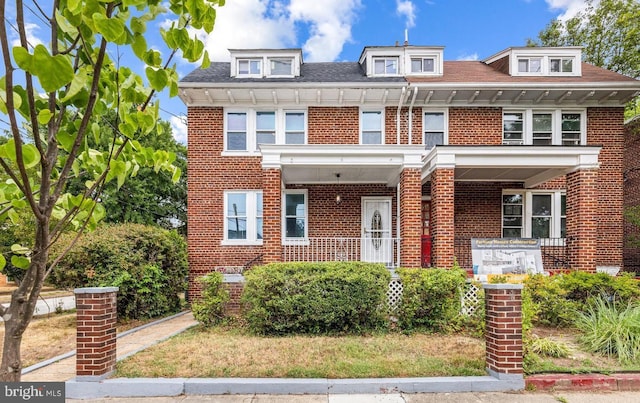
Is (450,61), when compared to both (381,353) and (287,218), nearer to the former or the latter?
(287,218)

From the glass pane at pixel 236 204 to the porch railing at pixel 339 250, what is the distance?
179 cm

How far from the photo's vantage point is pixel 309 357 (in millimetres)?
5043

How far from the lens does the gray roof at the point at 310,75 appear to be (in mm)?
10586

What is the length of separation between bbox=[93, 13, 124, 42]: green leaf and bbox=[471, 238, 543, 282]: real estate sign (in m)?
8.92

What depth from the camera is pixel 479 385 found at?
4262mm

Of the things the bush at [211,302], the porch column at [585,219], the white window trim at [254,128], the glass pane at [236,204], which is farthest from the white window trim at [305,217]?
the porch column at [585,219]

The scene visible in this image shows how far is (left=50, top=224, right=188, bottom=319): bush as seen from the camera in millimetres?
7488

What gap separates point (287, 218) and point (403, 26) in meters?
9.29

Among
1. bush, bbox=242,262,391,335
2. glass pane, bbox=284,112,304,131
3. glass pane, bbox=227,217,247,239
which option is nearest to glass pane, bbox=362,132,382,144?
glass pane, bbox=284,112,304,131

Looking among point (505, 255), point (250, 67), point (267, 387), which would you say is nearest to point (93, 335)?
point (267, 387)

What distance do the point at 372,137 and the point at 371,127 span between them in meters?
0.33

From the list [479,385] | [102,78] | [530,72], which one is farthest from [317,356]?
[530,72]

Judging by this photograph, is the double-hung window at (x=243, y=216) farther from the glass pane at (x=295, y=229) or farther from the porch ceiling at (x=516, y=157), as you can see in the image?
the porch ceiling at (x=516, y=157)

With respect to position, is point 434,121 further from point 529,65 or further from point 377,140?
point 529,65
